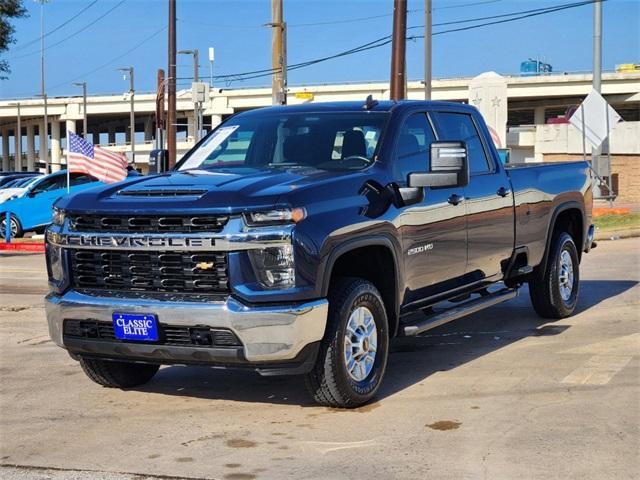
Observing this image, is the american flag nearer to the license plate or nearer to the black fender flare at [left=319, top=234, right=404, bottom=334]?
the black fender flare at [left=319, top=234, right=404, bottom=334]

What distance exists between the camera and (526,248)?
864cm

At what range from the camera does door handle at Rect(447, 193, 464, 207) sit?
723cm

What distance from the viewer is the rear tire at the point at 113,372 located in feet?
22.0

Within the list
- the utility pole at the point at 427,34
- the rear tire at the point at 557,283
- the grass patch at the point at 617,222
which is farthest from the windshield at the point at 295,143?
the utility pole at the point at 427,34

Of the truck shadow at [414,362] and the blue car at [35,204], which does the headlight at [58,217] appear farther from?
the blue car at [35,204]

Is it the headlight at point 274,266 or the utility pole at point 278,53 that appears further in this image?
the utility pole at point 278,53

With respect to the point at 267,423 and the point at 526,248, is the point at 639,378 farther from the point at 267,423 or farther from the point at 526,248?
the point at 267,423

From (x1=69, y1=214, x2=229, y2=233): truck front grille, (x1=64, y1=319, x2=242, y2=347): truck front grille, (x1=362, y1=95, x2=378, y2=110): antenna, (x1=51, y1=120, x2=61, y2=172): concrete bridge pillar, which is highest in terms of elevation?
(x1=51, y1=120, x2=61, y2=172): concrete bridge pillar

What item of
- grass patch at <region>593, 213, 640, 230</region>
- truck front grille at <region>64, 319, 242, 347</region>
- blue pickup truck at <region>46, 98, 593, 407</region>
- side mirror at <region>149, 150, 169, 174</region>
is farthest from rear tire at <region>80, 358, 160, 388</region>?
grass patch at <region>593, 213, 640, 230</region>

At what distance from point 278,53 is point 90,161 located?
5.14m

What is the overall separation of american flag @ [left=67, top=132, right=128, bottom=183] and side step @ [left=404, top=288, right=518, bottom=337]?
15320mm

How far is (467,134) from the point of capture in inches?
320

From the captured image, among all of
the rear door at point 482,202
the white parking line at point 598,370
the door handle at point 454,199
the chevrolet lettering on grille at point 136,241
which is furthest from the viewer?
the rear door at point 482,202

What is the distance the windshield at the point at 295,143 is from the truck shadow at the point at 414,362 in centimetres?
159
